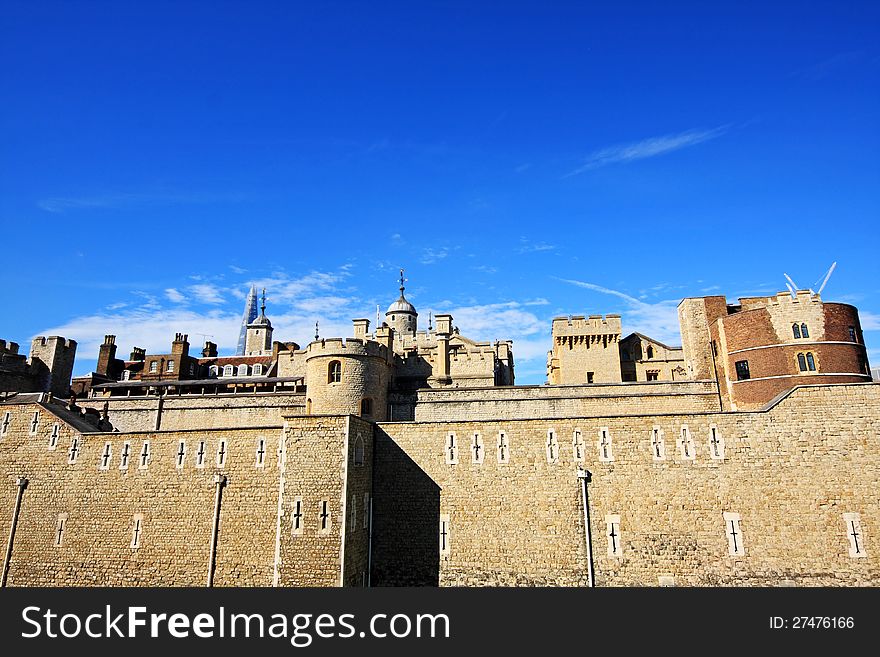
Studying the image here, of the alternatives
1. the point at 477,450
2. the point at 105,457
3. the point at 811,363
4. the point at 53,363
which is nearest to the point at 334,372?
the point at 477,450

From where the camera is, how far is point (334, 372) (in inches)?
1324

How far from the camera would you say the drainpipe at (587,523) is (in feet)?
77.1

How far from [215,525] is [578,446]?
57.2 feet

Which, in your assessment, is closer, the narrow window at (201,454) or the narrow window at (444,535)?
the narrow window at (444,535)

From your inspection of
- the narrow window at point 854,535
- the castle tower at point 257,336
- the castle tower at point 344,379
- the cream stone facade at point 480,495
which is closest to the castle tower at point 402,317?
the castle tower at point 257,336

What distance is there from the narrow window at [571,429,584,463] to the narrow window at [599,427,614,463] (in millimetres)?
859

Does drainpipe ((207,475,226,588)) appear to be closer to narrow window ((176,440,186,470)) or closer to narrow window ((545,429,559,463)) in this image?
narrow window ((176,440,186,470))

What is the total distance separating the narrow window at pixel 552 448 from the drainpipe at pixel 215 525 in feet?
51.2

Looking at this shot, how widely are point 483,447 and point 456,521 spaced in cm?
365

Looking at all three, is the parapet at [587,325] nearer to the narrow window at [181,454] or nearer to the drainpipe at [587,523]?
the drainpipe at [587,523]

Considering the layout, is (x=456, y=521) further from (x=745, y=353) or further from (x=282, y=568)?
(x=745, y=353)

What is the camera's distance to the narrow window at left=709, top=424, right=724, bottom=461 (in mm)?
24047

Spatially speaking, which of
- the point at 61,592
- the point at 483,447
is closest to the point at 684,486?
the point at 483,447

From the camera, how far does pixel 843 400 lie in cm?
2381
